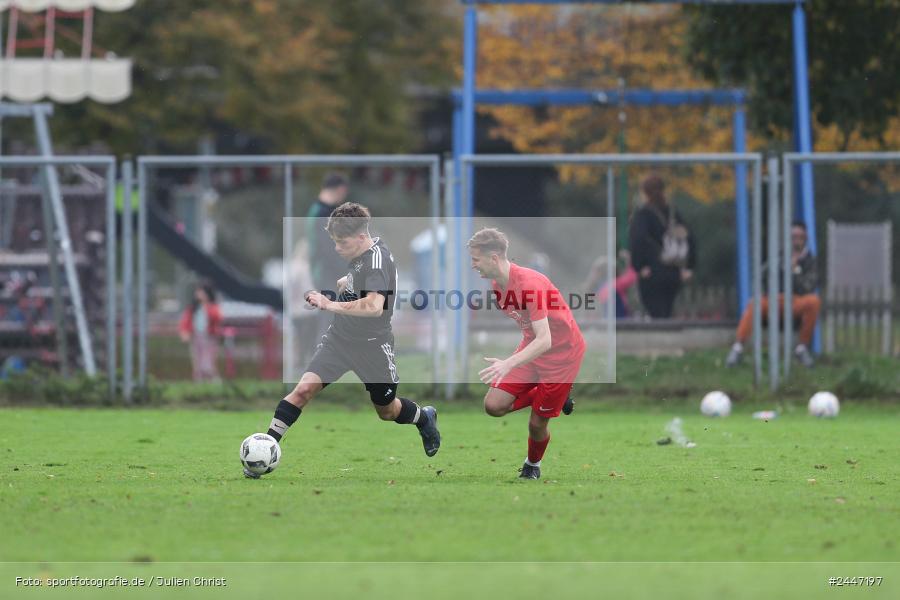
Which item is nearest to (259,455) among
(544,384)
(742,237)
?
(544,384)

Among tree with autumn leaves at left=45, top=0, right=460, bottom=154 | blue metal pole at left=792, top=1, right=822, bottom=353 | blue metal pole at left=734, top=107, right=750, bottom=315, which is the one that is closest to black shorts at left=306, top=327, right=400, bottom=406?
blue metal pole at left=734, top=107, right=750, bottom=315

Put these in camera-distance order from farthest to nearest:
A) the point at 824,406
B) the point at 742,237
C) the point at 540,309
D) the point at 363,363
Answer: the point at 742,237
the point at 824,406
the point at 363,363
the point at 540,309

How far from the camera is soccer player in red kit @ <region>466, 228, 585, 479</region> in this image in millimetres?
8992

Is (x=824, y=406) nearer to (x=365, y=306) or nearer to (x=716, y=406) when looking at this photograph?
(x=716, y=406)

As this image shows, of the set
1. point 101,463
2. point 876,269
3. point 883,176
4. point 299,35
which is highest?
point 299,35

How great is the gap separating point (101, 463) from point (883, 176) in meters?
18.8

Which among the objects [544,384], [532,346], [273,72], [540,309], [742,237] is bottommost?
[544,384]

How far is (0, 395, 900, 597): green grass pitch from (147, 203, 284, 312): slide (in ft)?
28.0

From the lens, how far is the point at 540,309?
29.6ft

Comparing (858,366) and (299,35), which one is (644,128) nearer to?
(299,35)

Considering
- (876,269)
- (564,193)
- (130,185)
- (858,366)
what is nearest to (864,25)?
(876,269)

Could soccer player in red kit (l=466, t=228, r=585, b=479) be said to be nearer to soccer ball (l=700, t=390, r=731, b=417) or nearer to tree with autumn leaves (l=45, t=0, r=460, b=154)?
soccer ball (l=700, t=390, r=731, b=417)

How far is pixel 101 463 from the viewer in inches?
403

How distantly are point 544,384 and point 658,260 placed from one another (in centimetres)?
636
